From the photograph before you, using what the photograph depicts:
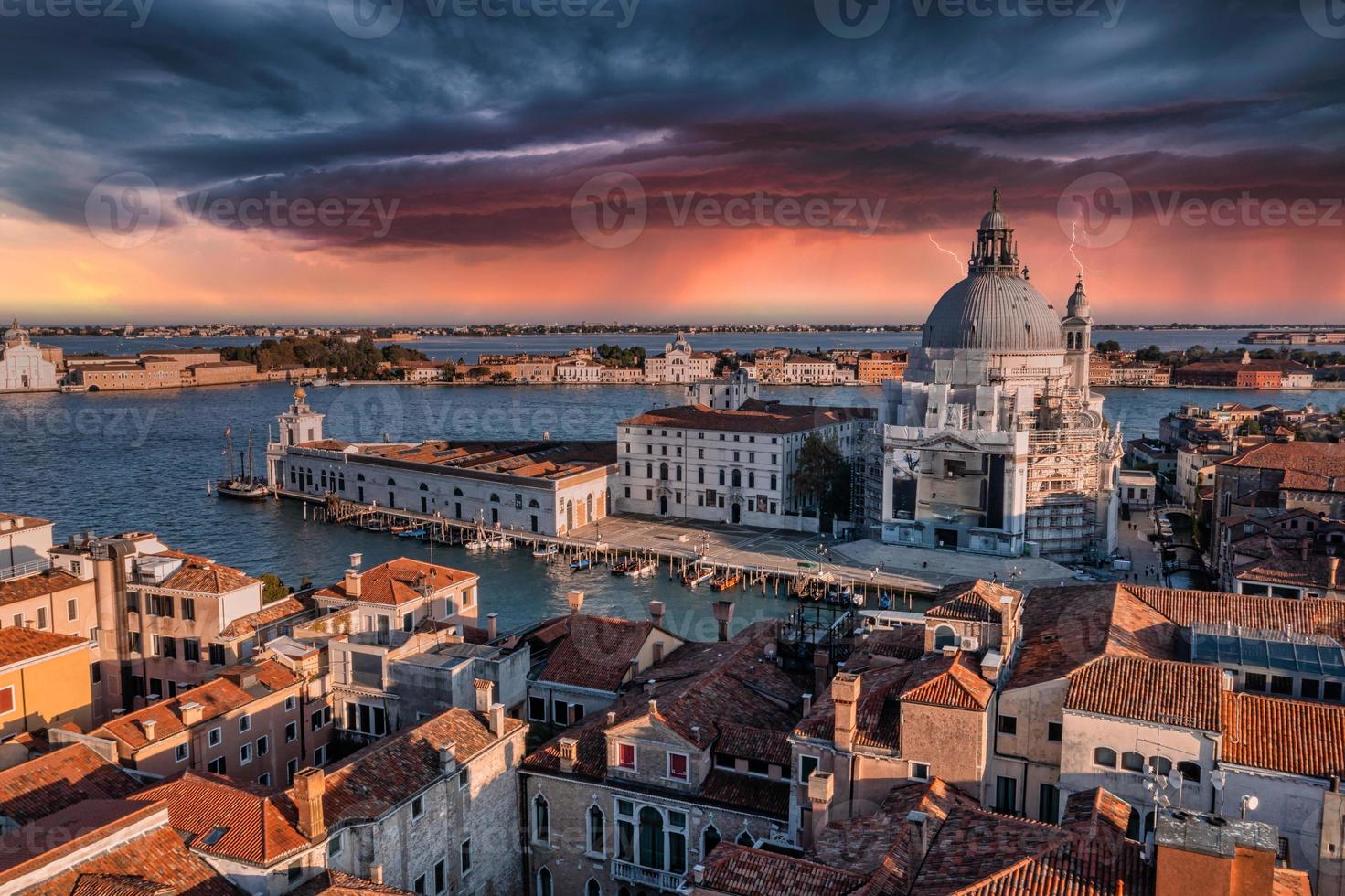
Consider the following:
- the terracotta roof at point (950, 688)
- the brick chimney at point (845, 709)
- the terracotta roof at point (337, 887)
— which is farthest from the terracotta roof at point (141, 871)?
the terracotta roof at point (950, 688)

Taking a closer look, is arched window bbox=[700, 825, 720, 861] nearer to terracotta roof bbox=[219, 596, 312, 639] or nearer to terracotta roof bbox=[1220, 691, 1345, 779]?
terracotta roof bbox=[1220, 691, 1345, 779]

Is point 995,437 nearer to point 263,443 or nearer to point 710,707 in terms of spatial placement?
point 710,707

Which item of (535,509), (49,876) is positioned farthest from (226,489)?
(49,876)

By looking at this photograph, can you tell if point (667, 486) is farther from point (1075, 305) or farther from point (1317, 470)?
point (1317, 470)

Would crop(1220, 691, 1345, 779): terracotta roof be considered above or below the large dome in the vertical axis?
below

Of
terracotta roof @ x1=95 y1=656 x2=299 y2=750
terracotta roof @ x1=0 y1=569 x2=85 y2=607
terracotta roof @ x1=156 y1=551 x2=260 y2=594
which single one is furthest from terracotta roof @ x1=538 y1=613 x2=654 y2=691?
terracotta roof @ x1=0 y1=569 x2=85 y2=607

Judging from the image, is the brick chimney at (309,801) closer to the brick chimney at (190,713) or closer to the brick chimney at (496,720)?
the brick chimney at (496,720)

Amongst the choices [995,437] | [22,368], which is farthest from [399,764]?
[22,368]
